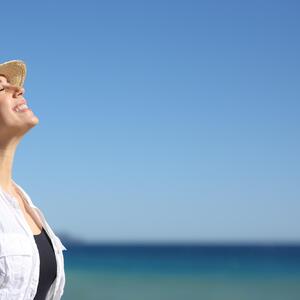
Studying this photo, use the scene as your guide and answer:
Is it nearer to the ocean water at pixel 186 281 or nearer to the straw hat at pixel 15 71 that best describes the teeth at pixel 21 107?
the straw hat at pixel 15 71

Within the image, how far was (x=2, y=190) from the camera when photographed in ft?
9.69

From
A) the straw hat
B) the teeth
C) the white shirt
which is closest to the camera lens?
the white shirt

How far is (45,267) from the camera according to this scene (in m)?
2.82

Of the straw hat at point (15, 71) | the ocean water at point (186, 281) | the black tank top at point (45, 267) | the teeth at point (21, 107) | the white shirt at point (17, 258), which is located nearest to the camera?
the white shirt at point (17, 258)

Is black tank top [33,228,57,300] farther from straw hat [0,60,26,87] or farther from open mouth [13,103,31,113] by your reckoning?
straw hat [0,60,26,87]

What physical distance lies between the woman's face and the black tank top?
1.37 feet

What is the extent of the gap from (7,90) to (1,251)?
687 mm

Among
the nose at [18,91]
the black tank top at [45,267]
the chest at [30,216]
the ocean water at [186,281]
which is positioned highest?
the nose at [18,91]

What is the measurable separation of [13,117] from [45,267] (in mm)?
588

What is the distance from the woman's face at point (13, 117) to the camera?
2.88 metres

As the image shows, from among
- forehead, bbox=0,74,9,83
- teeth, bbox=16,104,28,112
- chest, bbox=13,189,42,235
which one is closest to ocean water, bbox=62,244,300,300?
chest, bbox=13,189,42,235

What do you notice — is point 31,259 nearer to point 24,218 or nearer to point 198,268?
point 24,218

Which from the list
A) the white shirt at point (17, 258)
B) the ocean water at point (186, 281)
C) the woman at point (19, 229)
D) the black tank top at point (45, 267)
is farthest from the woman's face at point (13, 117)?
the ocean water at point (186, 281)

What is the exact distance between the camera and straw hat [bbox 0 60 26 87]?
3.04 metres
